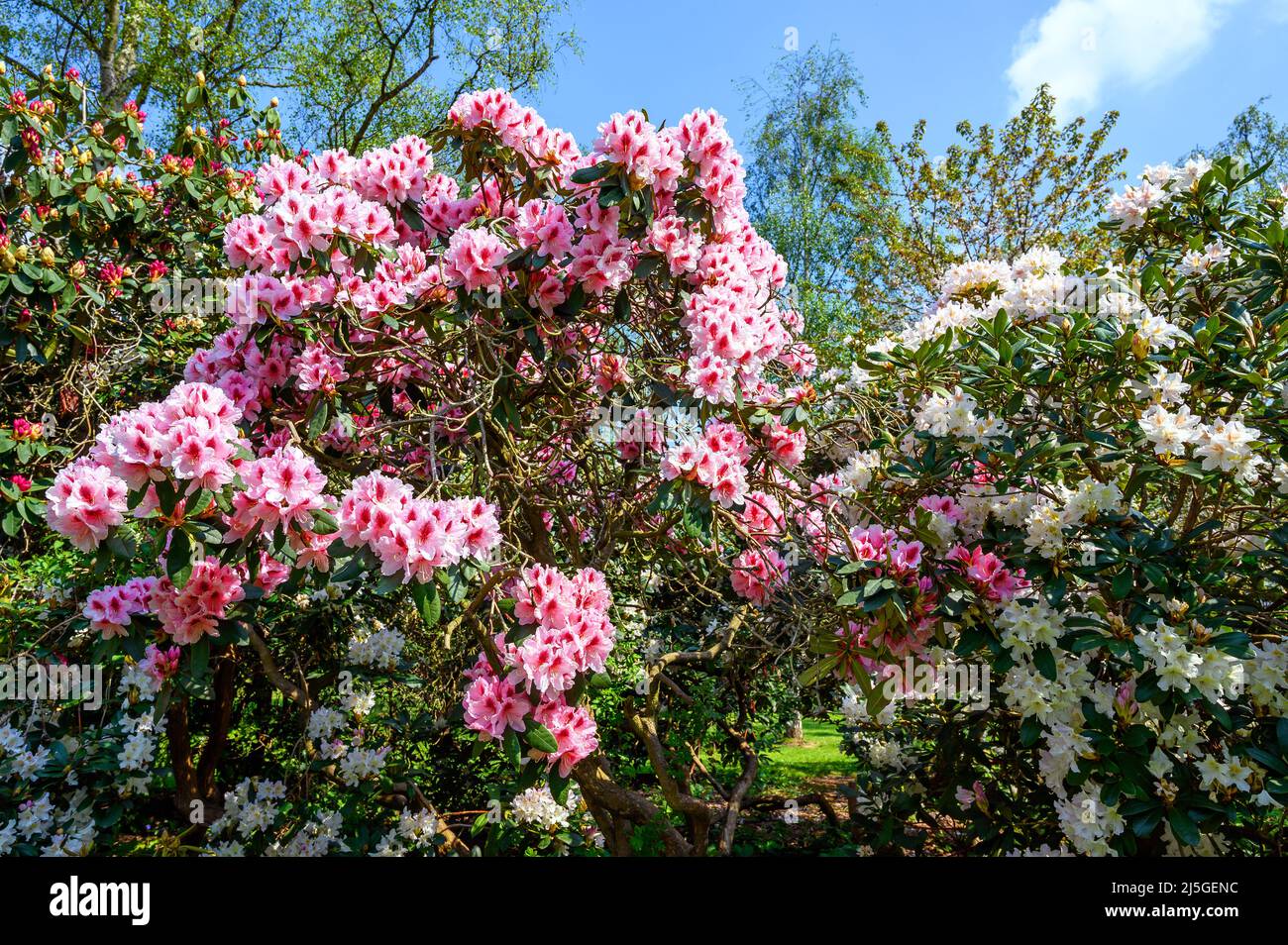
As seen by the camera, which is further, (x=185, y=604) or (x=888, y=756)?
(x=888, y=756)

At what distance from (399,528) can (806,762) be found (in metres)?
5.76

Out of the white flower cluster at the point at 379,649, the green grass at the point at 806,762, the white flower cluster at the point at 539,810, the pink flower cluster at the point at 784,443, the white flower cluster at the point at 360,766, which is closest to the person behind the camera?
the pink flower cluster at the point at 784,443

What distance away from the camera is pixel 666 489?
6.12 feet

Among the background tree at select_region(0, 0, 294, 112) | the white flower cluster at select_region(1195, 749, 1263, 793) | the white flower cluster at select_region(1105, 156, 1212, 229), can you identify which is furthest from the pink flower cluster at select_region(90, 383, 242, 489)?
the background tree at select_region(0, 0, 294, 112)

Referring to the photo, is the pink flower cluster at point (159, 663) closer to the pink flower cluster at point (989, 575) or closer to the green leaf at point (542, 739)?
the green leaf at point (542, 739)

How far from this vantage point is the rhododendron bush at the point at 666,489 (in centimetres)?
168

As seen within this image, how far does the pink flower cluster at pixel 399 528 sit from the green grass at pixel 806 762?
3.56 m

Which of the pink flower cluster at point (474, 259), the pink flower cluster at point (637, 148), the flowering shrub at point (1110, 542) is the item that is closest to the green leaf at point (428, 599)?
the pink flower cluster at point (474, 259)

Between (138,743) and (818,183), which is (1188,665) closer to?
(138,743)

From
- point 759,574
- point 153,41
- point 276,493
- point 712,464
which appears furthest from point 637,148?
point 153,41

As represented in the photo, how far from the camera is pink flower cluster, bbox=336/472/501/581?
1498 millimetres

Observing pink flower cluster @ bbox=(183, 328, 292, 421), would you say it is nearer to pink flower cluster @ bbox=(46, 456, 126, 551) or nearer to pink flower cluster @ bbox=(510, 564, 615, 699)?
pink flower cluster @ bbox=(46, 456, 126, 551)

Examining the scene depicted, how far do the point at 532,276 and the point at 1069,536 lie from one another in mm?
1469

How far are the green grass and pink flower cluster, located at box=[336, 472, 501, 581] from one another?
356 cm
